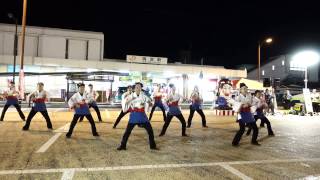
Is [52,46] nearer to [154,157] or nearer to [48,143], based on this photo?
[48,143]

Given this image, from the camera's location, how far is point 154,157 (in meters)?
7.17

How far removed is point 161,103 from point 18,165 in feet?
28.5

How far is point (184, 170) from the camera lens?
19.9ft

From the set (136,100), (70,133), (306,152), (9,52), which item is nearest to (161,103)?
(70,133)

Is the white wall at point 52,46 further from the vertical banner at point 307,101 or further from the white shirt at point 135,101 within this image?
the white shirt at point 135,101

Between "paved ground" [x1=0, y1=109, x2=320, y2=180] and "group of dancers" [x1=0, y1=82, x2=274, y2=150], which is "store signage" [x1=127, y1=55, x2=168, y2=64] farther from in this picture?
"paved ground" [x1=0, y1=109, x2=320, y2=180]

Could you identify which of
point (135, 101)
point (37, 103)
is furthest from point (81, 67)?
point (135, 101)

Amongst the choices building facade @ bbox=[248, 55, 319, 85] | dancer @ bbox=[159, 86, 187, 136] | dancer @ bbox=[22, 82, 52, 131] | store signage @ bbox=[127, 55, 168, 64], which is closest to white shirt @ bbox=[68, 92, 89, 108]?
dancer @ bbox=[22, 82, 52, 131]

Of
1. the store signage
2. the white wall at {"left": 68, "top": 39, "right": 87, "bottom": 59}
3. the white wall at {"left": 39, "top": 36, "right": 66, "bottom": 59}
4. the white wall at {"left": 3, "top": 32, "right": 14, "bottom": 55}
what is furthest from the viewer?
the white wall at {"left": 68, "top": 39, "right": 87, "bottom": 59}

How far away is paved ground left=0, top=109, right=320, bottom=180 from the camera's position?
580 centimetres

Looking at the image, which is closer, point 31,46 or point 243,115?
point 243,115

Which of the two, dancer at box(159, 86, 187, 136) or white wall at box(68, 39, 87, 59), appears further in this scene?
white wall at box(68, 39, 87, 59)

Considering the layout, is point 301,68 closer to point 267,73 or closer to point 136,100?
point 267,73

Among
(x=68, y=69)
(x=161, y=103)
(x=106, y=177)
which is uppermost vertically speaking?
Answer: (x=68, y=69)
